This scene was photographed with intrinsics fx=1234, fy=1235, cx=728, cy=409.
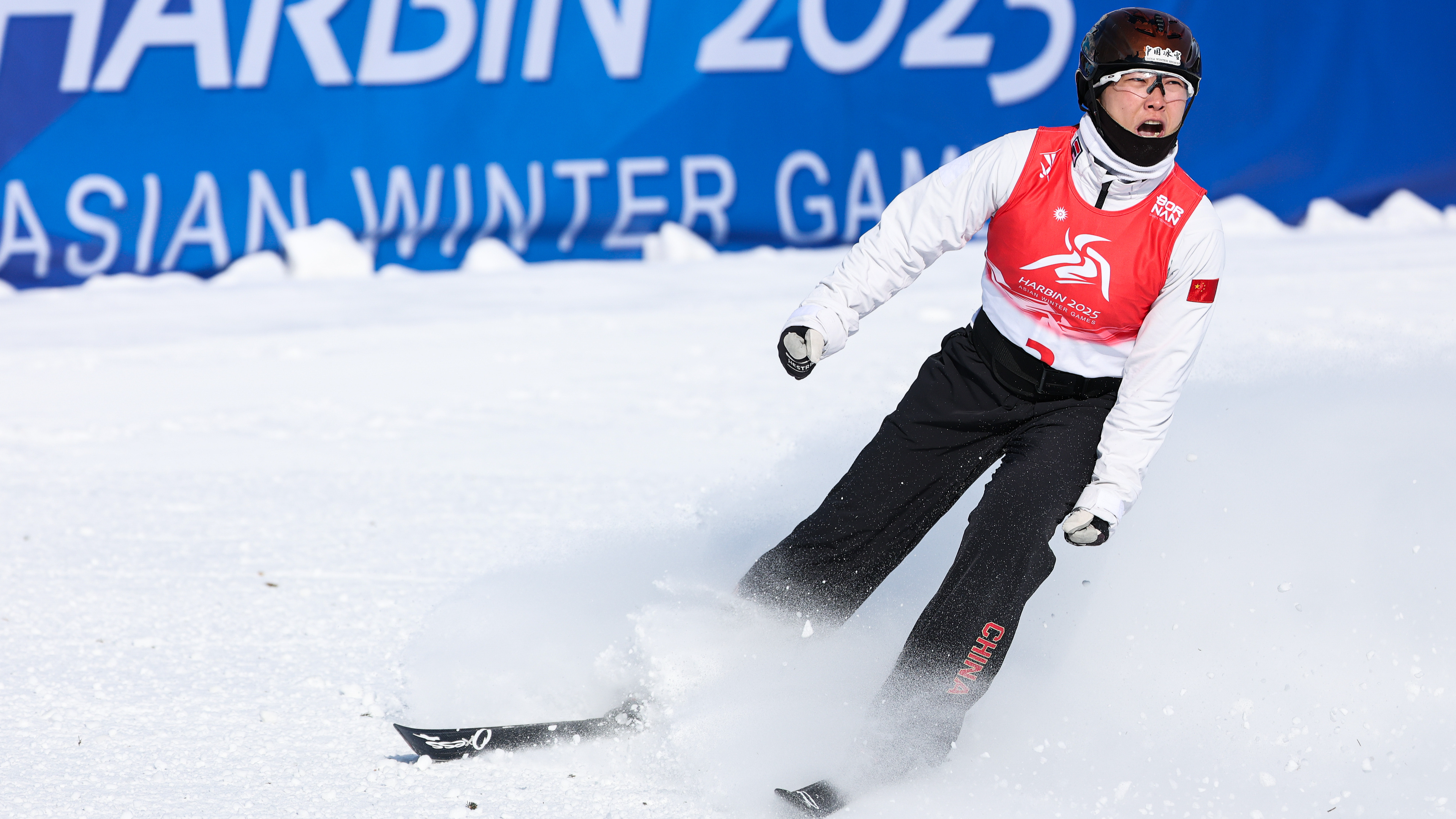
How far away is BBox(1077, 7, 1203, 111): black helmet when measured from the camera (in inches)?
92.2

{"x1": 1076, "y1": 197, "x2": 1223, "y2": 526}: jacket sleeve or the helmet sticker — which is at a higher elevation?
the helmet sticker

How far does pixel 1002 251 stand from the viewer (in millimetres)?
2516

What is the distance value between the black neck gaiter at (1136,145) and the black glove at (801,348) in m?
0.66

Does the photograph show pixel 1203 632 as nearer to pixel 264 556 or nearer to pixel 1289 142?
pixel 264 556

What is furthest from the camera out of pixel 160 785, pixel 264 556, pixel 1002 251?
pixel 264 556

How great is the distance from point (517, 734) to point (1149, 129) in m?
1.72

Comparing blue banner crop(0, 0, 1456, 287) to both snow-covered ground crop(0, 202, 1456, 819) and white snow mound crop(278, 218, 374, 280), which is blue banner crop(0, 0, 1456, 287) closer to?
white snow mound crop(278, 218, 374, 280)

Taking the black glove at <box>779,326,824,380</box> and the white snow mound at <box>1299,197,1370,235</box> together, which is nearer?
the black glove at <box>779,326,824,380</box>

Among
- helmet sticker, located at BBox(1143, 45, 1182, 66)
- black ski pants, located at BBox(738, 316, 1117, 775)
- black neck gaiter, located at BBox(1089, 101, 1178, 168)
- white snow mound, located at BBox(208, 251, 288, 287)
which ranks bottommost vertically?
white snow mound, located at BBox(208, 251, 288, 287)

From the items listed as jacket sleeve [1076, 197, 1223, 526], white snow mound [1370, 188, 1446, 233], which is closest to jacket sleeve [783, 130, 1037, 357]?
jacket sleeve [1076, 197, 1223, 526]

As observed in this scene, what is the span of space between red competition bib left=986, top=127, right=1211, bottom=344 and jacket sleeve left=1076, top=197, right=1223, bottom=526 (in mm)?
30

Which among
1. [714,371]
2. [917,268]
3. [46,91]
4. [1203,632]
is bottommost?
[714,371]

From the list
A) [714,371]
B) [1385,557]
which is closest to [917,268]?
[1385,557]

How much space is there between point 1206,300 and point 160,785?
7.20 ft
